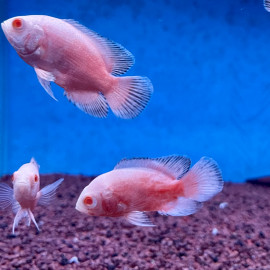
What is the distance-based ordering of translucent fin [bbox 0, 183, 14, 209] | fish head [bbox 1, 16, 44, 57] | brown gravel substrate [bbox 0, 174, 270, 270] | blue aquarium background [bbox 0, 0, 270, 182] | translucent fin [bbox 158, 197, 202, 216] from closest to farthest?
fish head [bbox 1, 16, 44, 57]
translucent fin [bbox 158, 197, 202, 216]
translucent fin [bbox 0, 183, 14, 209]
brown gravel substrate [bbox 0, 174, 270, 270]
blue aquarium background [bbox 0, 0, 270, 182]

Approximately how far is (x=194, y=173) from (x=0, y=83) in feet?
12.1

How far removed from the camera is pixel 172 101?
5.92m

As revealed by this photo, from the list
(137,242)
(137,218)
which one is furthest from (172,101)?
(137,218)

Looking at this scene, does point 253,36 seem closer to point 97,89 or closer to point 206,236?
point 206,236

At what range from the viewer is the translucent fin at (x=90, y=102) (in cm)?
183

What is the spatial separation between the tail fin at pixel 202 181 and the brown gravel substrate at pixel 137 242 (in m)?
1.14

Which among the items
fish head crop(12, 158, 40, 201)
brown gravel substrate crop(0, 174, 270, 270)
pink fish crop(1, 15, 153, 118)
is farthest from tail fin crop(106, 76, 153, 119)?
brown gravel substrate crop(0, 174, 270, 270)

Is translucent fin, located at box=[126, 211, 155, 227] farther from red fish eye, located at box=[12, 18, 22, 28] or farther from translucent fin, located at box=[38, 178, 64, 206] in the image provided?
red fish eye, located at box=[12, 18, 22, 28]

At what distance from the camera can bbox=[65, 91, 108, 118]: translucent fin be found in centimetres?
183

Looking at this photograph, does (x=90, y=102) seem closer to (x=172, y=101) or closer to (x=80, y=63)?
(x=80, y=63)

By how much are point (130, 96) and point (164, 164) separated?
0.50m

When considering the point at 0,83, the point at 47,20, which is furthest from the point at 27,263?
the point at 0,83

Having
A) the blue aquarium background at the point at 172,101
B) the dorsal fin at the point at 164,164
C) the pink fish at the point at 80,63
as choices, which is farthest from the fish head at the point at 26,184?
the blue aquarium background at the point at 172,101

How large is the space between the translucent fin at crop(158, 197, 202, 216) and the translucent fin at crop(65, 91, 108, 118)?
632 millimetres
